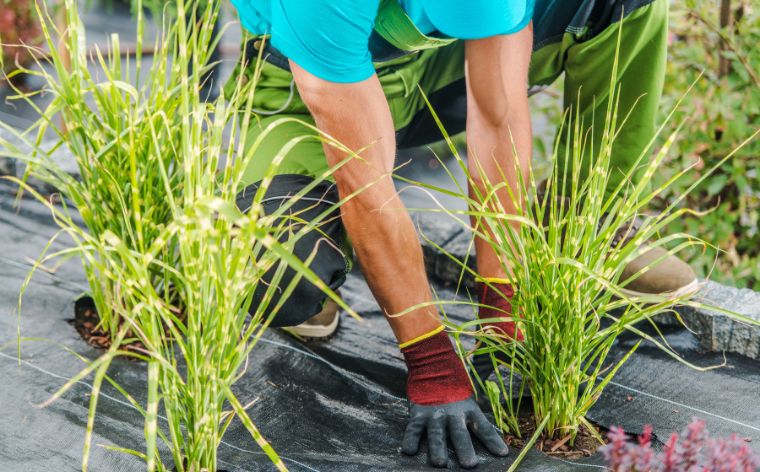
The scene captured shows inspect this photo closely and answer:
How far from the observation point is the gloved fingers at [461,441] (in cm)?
161

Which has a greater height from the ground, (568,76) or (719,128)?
(568,76)

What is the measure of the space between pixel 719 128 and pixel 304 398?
1643 millimetres

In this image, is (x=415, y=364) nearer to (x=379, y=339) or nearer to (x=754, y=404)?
(x=379, y=339)

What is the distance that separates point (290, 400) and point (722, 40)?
6.05 feet

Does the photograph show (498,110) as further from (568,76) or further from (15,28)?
(15,28)

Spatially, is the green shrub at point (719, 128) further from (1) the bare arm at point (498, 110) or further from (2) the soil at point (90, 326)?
(2) the soil at point (90, 326)

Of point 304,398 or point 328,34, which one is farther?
point 304,398

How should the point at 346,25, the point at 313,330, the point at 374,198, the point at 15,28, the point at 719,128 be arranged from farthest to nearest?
the point at 15,28, the point at 719,128, the point at 313,330, the point at 374,198, the point at 346,25

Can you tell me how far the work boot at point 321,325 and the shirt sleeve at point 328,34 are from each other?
0.75m

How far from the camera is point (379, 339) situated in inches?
86.2

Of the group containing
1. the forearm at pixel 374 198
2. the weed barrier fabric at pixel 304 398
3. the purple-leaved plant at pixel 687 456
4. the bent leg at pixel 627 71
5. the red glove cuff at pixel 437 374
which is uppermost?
the bent leg at pixel 627 71

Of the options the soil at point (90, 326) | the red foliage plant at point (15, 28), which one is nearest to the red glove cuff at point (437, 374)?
the soil at point (90, 326)

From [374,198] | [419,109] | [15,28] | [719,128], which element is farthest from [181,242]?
[15,28]

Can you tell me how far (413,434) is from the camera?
1.68m
